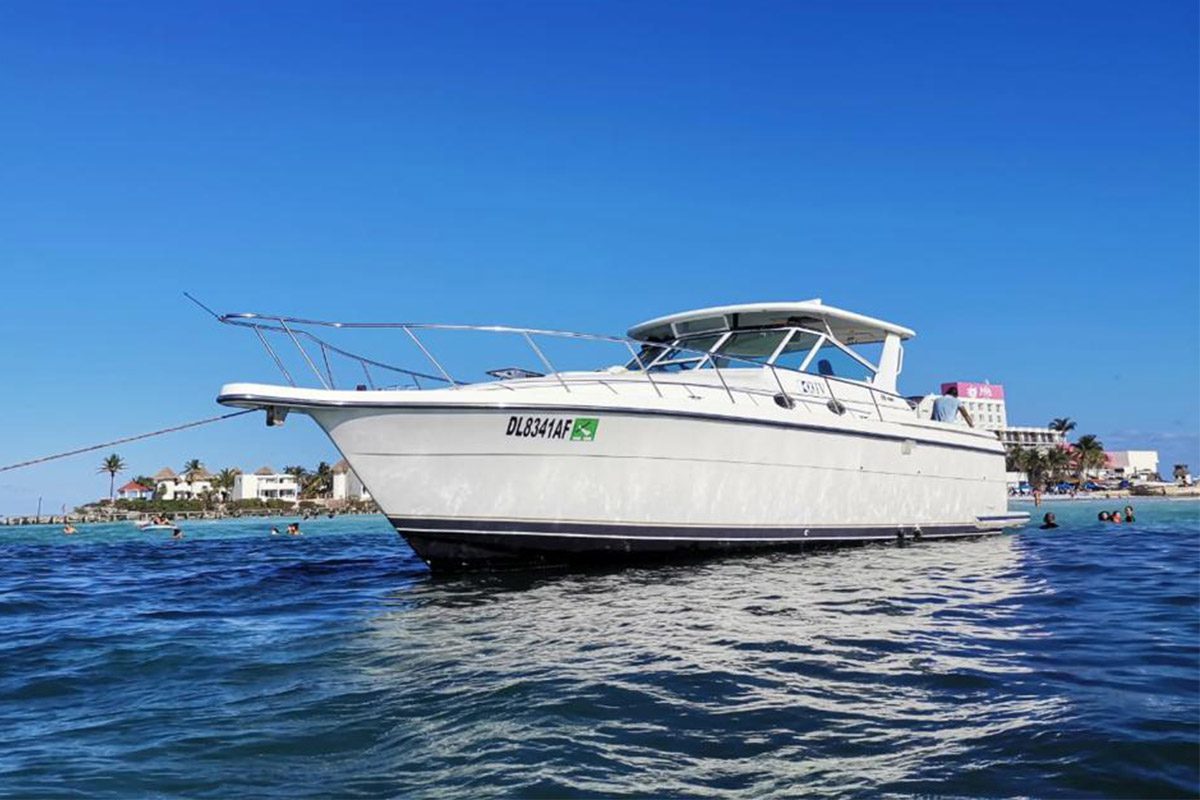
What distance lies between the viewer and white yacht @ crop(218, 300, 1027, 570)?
9.29 metres

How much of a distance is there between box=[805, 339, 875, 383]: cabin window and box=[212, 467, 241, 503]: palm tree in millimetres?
99816

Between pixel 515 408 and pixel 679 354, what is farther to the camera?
pixel 679 354

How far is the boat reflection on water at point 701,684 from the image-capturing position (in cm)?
344

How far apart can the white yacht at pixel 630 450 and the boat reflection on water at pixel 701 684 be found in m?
1.47

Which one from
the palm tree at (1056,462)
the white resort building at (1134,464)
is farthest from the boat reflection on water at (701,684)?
the white resort building at (1134,464)

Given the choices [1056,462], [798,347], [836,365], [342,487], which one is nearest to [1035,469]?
[1056,462]

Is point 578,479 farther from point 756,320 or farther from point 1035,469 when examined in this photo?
point 1035,469

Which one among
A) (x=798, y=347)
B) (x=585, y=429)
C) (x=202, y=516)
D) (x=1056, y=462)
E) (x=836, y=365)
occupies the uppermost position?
(x=798, y=347)

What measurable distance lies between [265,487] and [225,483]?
466 cm

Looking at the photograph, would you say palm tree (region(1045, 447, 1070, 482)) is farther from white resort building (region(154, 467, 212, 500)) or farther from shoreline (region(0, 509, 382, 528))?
white resort building (region(154, 467, 212, 500))

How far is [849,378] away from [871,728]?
9967mm

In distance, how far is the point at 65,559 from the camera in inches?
672

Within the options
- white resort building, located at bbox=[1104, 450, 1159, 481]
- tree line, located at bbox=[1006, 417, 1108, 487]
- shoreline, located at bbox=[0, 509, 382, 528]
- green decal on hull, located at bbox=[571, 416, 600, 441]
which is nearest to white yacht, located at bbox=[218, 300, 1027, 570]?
green decal on hull, located at bbox=[571, 416, 600, 441]

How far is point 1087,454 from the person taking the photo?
104m
